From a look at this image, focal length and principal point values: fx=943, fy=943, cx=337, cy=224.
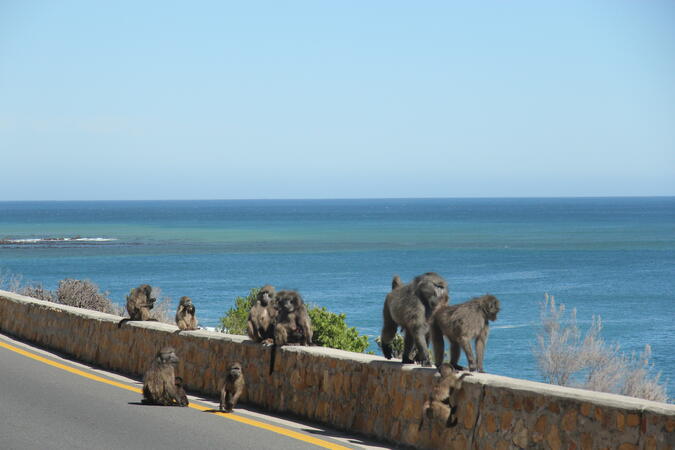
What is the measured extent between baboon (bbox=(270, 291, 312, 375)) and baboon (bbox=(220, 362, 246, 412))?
0.40 meters

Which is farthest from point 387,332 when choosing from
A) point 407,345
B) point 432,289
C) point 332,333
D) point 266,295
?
point 332,333

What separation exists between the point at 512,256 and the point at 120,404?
10365cm

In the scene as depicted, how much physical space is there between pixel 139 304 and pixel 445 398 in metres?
7.17

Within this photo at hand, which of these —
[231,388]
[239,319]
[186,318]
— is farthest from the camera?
[239,319]

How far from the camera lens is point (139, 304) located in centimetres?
1421

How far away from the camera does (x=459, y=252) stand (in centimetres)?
12012

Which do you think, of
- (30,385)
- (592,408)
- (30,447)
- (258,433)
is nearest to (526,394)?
(592,408)

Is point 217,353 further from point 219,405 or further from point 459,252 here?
point 459,252

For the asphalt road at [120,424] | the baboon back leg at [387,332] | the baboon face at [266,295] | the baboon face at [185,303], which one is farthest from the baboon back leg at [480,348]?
the baboon face at [185,303]

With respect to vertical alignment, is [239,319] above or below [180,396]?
below

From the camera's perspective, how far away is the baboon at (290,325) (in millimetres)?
10773

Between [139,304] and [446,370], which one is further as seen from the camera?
[139,304]

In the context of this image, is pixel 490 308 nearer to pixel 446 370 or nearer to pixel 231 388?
pixel 446 370

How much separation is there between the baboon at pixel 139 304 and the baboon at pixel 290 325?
3.80 m
